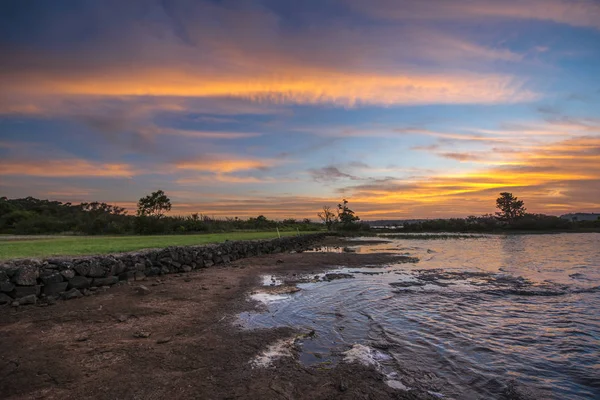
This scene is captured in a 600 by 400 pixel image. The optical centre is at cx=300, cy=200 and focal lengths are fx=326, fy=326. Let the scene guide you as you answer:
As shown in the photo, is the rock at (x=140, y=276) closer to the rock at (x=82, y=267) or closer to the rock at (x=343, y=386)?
the rock at (x=82, y=267)

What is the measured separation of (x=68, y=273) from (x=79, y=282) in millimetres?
469

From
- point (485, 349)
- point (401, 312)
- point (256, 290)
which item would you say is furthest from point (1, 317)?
point (485, 349)

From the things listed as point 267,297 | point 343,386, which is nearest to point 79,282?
point 267,297

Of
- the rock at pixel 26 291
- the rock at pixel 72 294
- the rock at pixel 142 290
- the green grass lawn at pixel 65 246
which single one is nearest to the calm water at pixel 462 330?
the rock at pixel 142 290

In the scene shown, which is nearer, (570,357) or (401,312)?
(570,357)

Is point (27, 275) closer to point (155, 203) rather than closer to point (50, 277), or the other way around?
point (50, 277)

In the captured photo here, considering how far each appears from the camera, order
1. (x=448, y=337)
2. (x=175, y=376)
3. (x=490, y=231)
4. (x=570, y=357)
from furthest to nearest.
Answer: (x=490, y=231)
(x=448, y=337)
(x=570, y=357)
(x=175, y=376)

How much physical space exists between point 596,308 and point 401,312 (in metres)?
5.60

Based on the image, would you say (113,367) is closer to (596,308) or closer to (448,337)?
(448,337)

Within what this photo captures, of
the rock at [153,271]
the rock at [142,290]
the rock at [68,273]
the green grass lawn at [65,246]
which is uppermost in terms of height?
the green grass lawn at [65,246]

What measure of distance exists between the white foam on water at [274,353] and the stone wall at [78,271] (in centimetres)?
681

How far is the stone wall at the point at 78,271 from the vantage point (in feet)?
27.9

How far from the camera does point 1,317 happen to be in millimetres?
7367

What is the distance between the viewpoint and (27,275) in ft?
28.6
